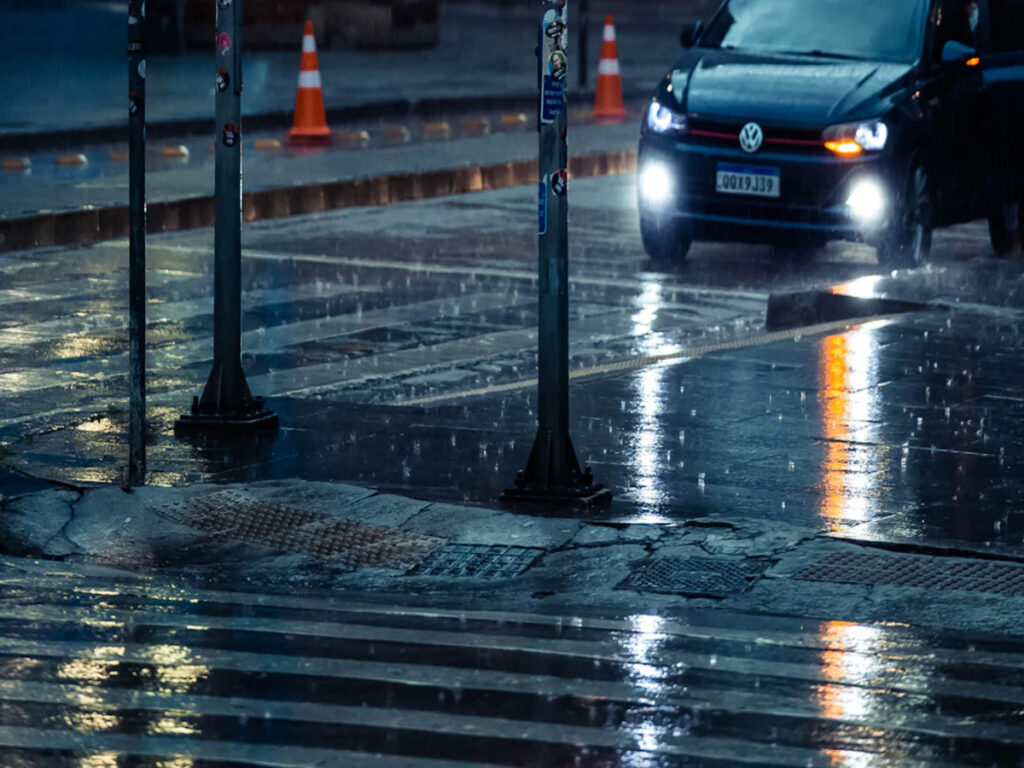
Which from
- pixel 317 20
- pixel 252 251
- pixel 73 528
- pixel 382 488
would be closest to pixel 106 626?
pixel 73 528

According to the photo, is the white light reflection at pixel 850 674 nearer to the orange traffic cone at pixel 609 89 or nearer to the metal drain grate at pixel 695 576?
the metal drain grate at pixel 695 576

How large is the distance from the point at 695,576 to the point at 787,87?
783 centimetres

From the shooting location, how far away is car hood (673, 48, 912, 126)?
1453 centimetres

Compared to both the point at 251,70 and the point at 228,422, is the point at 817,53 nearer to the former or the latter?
the point at 228,422

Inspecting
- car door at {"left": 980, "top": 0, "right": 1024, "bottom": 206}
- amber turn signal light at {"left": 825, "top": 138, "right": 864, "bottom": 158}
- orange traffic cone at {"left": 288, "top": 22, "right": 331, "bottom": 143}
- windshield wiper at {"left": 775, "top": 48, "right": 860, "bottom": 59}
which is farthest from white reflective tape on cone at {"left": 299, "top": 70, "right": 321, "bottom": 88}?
amber turn signal light at {"left": 825, "top": 138, "right": 864, "bottom": 158}

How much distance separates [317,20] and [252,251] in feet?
58.8

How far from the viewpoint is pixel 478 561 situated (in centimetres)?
754

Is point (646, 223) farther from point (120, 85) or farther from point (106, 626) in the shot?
point (120, 85)

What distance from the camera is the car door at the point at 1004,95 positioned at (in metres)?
15.6

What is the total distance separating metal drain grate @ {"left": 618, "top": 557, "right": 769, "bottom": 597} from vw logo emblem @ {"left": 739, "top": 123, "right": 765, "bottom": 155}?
24.3 feet

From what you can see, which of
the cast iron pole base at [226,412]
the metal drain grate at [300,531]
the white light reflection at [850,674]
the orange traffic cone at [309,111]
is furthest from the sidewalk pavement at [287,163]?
the white light reflection at [850,674]

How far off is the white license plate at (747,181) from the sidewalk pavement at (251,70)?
7.50 meters

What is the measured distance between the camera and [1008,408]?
392 inches

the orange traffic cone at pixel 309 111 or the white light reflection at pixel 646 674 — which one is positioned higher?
the orange traffic cone at pixel 309 111
